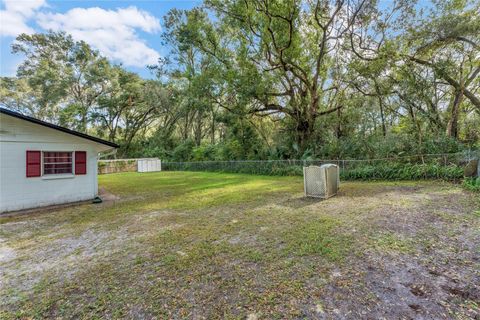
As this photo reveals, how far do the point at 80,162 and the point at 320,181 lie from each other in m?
7.16

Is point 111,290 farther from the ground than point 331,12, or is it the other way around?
point 331,12

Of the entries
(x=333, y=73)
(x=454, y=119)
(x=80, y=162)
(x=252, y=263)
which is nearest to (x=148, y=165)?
(x=80, y=162)

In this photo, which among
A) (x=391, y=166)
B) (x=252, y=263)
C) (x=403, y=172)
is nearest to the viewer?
(x=252, y=263)

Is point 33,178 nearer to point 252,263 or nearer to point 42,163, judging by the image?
point 42,163

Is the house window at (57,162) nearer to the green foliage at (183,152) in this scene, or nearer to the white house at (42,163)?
the white house at (42,163)

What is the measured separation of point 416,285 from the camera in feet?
7.01

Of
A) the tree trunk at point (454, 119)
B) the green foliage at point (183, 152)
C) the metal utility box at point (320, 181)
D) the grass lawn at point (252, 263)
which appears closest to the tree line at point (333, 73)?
the tree trunk at point (454, 119)

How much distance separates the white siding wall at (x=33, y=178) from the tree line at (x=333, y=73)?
7630 mm

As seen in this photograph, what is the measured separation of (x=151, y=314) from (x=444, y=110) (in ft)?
55.1

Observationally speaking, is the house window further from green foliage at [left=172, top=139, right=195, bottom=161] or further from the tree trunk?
the tree trunk

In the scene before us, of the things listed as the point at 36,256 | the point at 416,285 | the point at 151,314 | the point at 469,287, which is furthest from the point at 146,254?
the point at 469,287

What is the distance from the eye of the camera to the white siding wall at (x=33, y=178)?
548 cm

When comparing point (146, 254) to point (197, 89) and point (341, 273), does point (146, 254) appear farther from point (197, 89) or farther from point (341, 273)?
point (197, 89)

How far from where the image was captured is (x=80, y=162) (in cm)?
664
